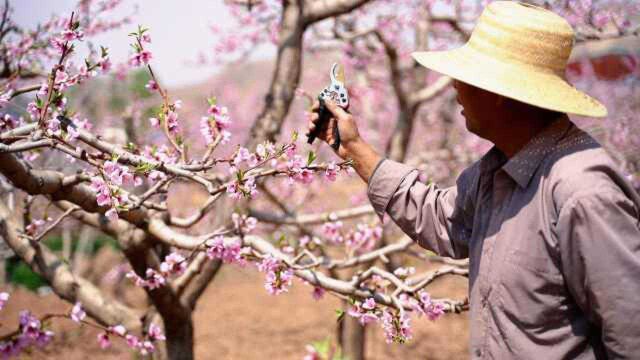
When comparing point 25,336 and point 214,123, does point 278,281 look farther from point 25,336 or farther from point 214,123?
point 25,336

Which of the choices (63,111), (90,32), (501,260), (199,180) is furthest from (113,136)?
(501,260)

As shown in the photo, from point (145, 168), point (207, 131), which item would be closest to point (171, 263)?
Answer: point (207, 131)

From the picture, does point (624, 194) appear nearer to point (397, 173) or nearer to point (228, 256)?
point (397, 173)

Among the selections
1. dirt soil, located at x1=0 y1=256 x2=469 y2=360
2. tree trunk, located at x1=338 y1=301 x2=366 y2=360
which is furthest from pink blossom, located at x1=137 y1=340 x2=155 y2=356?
dirt soil, located at x1=0 y1=256 x2=469 y2=360

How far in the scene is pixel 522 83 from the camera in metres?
1.57

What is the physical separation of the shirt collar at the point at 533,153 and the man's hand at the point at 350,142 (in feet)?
1.64

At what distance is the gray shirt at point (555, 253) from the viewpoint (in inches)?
54.5

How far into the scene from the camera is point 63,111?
220cm

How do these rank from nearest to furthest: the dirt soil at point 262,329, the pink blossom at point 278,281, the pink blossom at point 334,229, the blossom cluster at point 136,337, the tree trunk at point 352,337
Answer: the pink blossom at point 278,281 → the blossom cluster at point 136,337 → the pink blossom at point 334,229 → the tree trunk at point 352,337 → the dirt soil at point 262,329

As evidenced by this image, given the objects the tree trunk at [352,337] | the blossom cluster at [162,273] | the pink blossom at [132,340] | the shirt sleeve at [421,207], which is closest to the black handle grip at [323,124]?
the shirt sleeve at [421,207]

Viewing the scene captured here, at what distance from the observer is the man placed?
4.56ft

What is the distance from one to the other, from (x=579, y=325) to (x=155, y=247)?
2.10m

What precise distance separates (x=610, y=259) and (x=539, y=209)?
A: 20cm

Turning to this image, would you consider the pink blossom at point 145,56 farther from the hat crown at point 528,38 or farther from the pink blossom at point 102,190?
the hat crown at point 528,38
